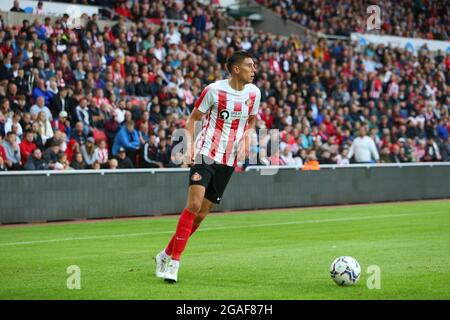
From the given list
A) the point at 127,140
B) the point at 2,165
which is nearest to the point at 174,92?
the point at 127,140

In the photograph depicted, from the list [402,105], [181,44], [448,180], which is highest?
[181,44]

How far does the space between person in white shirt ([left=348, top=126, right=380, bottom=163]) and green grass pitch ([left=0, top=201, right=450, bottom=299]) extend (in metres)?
5.14

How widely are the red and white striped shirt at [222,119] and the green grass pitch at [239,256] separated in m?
1.51

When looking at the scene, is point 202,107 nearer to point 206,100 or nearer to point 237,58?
point 206,100

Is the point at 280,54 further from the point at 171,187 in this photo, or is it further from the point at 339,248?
the point at 339,248

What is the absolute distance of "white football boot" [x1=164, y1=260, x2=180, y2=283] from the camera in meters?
10.2

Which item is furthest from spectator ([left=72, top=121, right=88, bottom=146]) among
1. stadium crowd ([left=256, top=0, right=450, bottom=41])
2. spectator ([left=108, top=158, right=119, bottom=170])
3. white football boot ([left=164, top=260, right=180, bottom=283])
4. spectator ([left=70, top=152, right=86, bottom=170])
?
stadium crowd ([left=256, top=0, right=450, bottom=41])

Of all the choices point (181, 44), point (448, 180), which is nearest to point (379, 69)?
point (448, 180)

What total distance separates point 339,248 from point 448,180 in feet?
52.1

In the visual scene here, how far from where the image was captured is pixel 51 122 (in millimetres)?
22344

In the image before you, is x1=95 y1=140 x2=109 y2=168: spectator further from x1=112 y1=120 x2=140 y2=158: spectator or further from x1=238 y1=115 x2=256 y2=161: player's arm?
x1=238 y1=115 x2=256 y2=161: player's arm

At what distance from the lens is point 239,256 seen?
43.5 ft

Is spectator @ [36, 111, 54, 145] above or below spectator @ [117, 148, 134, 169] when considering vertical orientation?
above

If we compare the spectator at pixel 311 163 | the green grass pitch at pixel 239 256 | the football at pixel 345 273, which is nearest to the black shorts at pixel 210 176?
the green grass pitch at pixel 239 256
